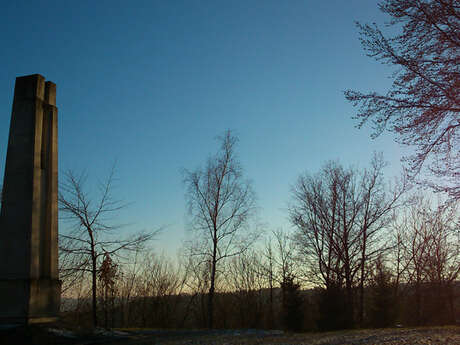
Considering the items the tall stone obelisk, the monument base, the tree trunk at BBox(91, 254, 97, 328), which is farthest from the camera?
the tree trunk at BBox(91, 254, 97, 328)

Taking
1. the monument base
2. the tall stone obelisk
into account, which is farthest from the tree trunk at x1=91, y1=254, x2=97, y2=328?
the monument base

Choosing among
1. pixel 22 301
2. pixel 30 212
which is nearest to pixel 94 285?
pixel 22 301

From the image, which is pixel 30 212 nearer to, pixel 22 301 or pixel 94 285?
pixel 22 301

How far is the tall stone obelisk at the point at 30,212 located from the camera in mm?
7594

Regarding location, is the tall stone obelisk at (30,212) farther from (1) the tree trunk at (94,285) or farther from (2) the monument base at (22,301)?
(1) the tree trunk at (94,285)

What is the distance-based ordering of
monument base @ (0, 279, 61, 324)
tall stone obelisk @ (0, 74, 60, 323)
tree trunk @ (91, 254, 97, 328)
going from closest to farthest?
monument base @ (0, 279, 61, 324), tall stone obelisk @ (0, 74, 60, 323), tree trunk @ (91, 254, 97, 328)

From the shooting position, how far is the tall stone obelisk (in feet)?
24.9

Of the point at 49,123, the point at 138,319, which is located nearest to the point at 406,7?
the point at 49,123

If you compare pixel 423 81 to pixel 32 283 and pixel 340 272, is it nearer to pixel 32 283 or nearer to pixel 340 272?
pixel 32 283

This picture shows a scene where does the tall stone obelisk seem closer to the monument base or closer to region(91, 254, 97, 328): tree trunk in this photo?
the monument base

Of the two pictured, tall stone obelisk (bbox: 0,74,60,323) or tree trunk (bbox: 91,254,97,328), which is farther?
tree trunk (bbox: 91,254,97,328)

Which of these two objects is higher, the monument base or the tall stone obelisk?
the tall stone obelisk

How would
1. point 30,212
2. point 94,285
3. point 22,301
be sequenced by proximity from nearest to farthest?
point 22,301 < point 30,212 < point 94,285

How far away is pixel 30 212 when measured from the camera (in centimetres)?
796
